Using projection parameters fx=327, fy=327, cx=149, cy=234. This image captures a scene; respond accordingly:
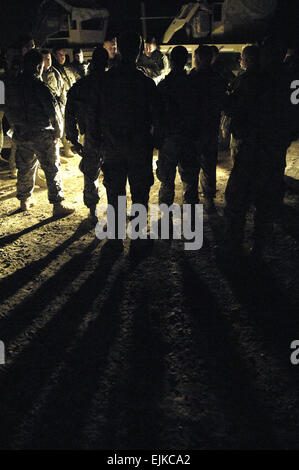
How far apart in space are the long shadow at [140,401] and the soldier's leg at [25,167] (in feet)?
9.64

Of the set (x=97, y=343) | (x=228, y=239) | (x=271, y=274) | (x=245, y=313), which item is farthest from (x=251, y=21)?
(x=97, y=343)

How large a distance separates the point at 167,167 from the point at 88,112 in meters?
1.12

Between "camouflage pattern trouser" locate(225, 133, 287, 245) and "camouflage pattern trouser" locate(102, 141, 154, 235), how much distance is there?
88 centimetres

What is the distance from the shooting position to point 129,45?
3039 millimetres

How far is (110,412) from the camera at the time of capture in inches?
78.1

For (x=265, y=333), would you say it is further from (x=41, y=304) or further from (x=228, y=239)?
(x=41, y=304)

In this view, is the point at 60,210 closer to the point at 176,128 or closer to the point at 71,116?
the point at 71,116

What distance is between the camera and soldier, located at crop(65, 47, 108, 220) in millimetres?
3389

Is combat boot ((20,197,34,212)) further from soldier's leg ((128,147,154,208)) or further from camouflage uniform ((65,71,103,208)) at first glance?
soldier's leg ((128,147,154,208))

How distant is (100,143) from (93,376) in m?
2.39

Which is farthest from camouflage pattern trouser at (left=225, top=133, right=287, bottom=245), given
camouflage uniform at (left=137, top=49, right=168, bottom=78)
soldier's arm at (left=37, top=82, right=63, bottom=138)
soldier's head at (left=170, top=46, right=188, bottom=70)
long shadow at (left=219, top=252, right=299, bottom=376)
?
camouflage uniform at (left=137, top=49, right=168, bottom=78)

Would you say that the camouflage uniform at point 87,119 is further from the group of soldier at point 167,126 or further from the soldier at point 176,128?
the soldier at point 176,128

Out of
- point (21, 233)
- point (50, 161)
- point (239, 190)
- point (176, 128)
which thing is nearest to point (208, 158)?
point (176, 128)

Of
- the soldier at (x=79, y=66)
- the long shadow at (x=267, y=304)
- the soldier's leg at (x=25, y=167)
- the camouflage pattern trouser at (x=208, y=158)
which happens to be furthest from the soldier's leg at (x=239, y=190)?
the soldier at (x=79, y=66)
